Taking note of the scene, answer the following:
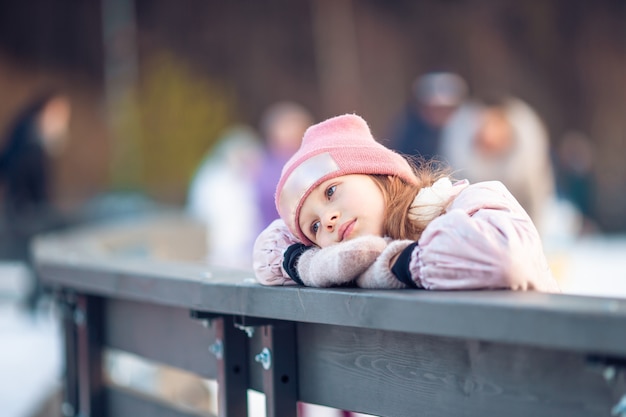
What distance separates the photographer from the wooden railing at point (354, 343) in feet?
3.60

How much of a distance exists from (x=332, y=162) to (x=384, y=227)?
0.16 m

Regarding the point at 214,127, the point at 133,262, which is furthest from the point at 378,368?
the point at 214,127

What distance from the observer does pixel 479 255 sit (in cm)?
131

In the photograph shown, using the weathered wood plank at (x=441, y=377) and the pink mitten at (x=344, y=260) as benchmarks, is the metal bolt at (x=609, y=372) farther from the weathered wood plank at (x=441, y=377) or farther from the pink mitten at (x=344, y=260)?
the pink mitten at (x=344, y=260)

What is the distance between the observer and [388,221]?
62.4 inches

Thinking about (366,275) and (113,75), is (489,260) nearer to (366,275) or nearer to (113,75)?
(366,275)

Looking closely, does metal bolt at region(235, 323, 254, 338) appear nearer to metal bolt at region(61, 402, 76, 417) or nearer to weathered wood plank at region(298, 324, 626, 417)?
weathered wood plank at region(298, 324, 626, 417)

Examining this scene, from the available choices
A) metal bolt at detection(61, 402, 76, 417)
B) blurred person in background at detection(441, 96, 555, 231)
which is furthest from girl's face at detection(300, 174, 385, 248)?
blurred person in background at detection(441, 96, 555, 231)

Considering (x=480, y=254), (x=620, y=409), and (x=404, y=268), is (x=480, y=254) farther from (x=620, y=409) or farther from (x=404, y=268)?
(x=620, y=409)

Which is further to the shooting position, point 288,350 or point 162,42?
point 162,42

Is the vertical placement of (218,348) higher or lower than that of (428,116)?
lower

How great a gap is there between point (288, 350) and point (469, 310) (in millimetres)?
581

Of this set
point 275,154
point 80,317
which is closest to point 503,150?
point 275,154

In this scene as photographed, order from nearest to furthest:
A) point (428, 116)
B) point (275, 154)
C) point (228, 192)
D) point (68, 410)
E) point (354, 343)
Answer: point (354, 343) < point (68, 410) < point (275, 154) < point (428, 116) < point (228, 192)
